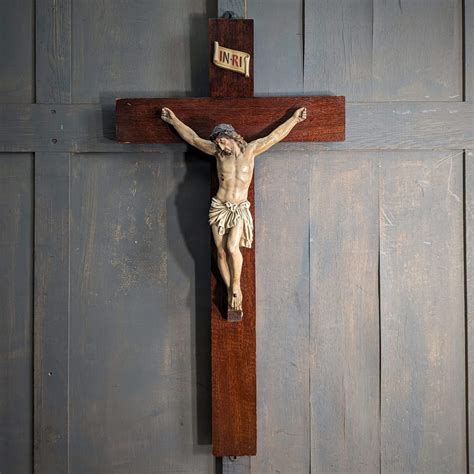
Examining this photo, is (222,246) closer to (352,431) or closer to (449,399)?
(352,431)

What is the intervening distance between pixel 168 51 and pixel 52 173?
0.57 m

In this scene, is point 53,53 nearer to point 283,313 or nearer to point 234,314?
point 234,314

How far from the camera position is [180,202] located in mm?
1788

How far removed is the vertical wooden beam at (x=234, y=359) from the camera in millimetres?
1642

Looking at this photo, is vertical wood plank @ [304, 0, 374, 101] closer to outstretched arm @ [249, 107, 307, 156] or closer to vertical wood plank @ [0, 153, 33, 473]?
outstretched arm @ [249, 107, 307, 156]

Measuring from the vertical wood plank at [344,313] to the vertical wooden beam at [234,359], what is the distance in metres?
0.24

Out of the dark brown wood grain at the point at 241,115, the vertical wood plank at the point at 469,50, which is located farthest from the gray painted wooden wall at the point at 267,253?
the dark brown wood grain at the point at 241,115

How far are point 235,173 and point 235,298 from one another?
37cm

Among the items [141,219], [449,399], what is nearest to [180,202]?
[141,219]

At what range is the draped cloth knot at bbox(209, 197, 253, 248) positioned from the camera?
1.59 m

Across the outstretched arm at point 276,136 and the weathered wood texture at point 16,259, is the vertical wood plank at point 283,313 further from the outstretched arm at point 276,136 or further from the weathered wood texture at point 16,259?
the weathered wood texture at point 16,259

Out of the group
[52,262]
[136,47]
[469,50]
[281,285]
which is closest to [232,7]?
[136,47]

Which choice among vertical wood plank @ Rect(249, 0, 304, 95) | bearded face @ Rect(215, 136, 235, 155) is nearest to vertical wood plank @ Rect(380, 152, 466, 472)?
vertical wood plank @ Rect(249, 0, 304, 95)

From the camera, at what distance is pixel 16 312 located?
1.79 meters
